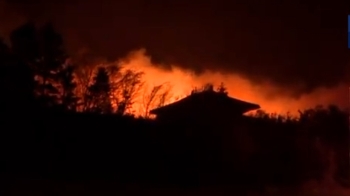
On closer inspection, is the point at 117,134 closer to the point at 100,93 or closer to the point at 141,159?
the point at 141,159

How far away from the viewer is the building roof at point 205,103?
17.8 metres

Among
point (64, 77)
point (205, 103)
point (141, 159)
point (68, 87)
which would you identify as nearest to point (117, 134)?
point (141, 159)

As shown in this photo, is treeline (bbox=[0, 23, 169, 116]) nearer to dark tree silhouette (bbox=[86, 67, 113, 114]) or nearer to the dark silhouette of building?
dark tree silhouette (bbox=[86, 67, 113, 114])

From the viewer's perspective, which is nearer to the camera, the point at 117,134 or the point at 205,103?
the point at 117,134

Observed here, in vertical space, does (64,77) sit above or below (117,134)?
above

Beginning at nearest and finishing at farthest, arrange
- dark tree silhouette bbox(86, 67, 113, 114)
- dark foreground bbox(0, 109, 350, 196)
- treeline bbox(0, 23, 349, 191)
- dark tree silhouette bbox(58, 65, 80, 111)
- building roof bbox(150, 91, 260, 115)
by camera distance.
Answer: dark foreground bbox(0, 109, 350, 196), treeline bbox(0, 23, 349, 191), dark tree silhouette bbox(58, 65, 80, 111), building roof bbox(150, 91, 260, 115), dark tree silhouette bbox(86, 67, 113, 114)

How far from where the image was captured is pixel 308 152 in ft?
62.5

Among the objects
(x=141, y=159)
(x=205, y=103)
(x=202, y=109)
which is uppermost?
(x=205, y=103)

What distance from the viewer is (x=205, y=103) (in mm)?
17719

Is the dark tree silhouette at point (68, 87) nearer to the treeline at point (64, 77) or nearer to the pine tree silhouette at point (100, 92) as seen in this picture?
the treeline at point (64, 77)

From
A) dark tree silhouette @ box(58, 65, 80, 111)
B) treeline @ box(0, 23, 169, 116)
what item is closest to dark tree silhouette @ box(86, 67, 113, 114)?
treeline @ box(0, 23, 169, 116)

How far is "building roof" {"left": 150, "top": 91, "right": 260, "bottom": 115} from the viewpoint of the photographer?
17.8 metres

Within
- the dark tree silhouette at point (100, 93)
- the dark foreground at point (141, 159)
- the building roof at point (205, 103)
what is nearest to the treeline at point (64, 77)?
the dark tree silhouette at point (100, 93)

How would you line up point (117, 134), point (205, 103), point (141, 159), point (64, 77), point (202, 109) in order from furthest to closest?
point (64, 77) < point (205, 103) < point (202, 109) < point (141, 159) < point (117, 134)
